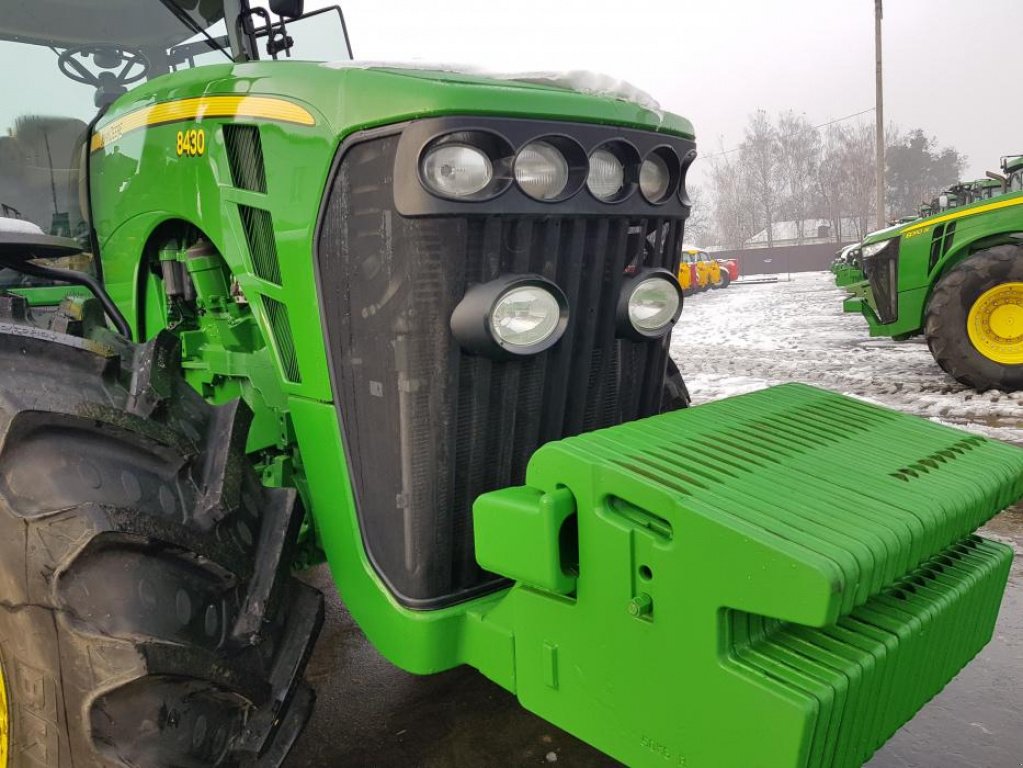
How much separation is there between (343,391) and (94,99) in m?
1.72

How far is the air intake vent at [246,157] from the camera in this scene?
1.78 metres

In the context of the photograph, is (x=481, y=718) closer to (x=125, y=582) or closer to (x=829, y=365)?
(x=125, y=582)

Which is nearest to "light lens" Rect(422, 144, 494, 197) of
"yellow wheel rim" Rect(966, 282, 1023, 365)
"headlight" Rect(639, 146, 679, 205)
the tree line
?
"headlight" Rect(639, 146, 679, 205)

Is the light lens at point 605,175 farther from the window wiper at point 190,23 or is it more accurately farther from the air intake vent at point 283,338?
the window wiper at point 190,23

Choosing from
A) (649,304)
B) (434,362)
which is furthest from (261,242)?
(649,304)

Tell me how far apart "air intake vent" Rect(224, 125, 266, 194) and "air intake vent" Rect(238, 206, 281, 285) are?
0.06 m

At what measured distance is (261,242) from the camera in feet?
6.02

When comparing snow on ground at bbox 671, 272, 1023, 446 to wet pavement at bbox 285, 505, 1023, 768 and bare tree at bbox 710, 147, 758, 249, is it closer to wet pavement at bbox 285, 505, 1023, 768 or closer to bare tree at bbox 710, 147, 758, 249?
wet pavement at bbox 285, 505, 1023, 768

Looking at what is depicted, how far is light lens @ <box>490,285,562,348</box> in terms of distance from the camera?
1.59m

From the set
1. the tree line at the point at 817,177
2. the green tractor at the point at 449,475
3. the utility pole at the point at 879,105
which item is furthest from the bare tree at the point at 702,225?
the green tractor at the point at 449,475

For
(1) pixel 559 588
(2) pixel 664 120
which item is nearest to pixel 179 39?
(2) pixel 664 120

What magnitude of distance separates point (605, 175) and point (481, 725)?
1.59 m

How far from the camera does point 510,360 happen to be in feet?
5.42

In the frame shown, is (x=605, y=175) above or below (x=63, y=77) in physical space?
below
